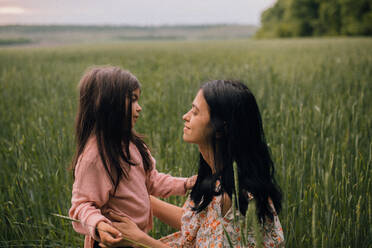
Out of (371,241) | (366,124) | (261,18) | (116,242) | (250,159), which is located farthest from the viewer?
(261,18)

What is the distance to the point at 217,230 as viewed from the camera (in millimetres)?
1058

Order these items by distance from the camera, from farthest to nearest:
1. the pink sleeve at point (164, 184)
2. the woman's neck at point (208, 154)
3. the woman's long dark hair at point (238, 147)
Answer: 1. the pink sleeve at point (164, 184)
2. the woman's neck at point (208, 154)
3. the woman's long dark hair at point (238, 147)

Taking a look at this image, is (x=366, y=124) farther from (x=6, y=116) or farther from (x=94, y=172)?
(x=6, y=116)

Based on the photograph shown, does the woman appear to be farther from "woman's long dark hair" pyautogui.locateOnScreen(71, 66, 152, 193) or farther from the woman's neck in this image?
"woman's long dark hair" pyautogui.locateOnScreen(71, 66, 152, 193)

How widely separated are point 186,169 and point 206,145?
2.07ft

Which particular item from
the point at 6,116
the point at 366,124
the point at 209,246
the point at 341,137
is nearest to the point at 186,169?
the point at 209,246

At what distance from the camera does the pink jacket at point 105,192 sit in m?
1.04

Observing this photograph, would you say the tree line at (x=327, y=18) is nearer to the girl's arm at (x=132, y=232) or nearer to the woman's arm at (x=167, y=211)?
the woman's arm at (x=167, y=211)

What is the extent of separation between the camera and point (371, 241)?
3.84 feet

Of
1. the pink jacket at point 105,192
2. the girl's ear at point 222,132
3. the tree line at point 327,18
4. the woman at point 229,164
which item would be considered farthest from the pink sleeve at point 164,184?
the tree line at point 327,18

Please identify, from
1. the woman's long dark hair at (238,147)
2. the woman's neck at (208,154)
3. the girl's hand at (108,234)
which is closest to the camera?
the girl's hand at (108,234)

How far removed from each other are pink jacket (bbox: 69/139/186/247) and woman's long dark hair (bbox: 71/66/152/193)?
33 mm

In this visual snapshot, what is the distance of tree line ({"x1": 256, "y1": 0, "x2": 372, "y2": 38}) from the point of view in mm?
39812

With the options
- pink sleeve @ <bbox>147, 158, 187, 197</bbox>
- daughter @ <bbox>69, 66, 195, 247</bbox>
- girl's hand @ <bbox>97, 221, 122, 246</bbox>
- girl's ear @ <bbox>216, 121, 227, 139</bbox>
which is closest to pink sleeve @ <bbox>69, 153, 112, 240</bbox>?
daughter @ <bbox>69, 66, 195, 247</bbox>
